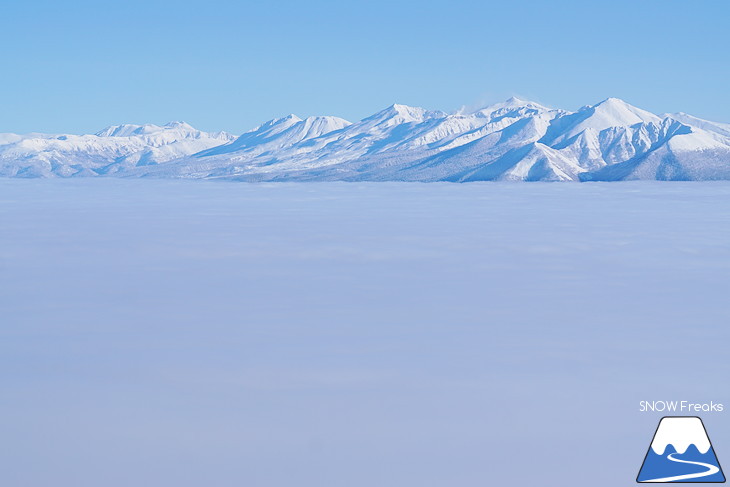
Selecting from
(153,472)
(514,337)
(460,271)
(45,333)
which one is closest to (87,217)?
(460,271)

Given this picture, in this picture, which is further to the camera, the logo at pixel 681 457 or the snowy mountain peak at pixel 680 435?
the snowy mountain peak at pixel 680 435

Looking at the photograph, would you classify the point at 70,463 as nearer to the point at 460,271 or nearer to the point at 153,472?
the point at 153,472

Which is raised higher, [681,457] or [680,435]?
[680,435]

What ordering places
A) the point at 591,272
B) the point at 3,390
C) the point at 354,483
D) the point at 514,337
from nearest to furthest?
the point at 354,483
the point at 3,390
the point at 514,337
the point at 591,272

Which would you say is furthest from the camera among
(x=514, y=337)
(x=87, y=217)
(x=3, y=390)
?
(x=87, y=217)

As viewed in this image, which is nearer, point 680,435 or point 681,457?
point 681,457

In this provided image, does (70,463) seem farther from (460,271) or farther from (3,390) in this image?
(460,271)

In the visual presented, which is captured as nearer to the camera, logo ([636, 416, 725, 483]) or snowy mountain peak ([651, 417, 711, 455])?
logo ([636, 416, 725, 483])

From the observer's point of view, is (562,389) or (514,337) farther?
(514,337)
